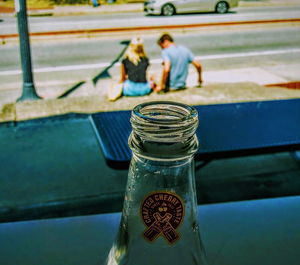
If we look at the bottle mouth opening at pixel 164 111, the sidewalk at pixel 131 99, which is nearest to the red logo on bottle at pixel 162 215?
the bottle mouth opening at pixel 164 111

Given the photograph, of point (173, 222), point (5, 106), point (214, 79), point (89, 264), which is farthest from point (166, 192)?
point (214, 79)

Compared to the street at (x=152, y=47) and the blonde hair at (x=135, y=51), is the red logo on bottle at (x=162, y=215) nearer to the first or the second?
the blonde hair at (x=135, y=51)

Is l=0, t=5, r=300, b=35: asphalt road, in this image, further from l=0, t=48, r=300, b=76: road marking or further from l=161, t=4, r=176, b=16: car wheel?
l=0, t=48, r=300, b=76: road marking

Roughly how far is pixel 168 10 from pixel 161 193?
11.5 metres

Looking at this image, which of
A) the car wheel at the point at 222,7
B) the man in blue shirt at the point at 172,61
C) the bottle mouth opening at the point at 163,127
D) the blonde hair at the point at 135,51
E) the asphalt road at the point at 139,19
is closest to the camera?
the bottle mouth opening at the point at 163,127

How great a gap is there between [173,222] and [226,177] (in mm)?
3108

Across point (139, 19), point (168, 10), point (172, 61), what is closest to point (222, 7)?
point (168, 10)

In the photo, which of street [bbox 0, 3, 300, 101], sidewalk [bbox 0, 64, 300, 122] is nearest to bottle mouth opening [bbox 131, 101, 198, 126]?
sidewalk [bbox 0, 64, 300, 122]

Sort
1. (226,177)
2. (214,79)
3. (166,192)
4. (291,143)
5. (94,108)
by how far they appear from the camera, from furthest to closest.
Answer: (214,79) < (94,108) < (226,177) < (291,143) < (166,192)

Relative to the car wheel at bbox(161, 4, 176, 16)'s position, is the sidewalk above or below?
below

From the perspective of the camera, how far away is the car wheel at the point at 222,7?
9.98 meters

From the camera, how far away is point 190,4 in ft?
30.8

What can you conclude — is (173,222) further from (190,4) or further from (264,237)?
(190,4)

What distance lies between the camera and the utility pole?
5.04 meters
